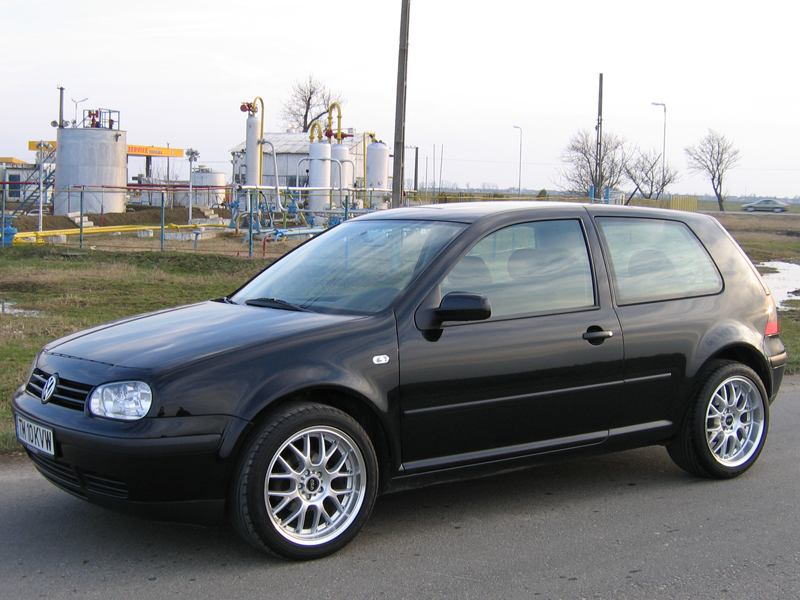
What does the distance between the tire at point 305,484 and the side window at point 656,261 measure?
6.14ft

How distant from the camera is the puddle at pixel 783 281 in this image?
17.0 metres

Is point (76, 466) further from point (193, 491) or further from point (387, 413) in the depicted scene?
point (387, 413)

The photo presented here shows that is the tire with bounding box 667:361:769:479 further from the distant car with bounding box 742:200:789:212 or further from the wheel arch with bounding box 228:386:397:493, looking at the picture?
the distant car with bounding box 742:200:789:212

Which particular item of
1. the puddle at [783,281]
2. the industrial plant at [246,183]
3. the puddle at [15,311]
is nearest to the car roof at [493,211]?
the puddle at [15,311]

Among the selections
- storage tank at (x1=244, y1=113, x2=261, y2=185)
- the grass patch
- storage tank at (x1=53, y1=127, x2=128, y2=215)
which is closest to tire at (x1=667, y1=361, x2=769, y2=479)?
the grass patch

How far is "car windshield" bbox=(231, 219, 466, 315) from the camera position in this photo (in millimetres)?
4328

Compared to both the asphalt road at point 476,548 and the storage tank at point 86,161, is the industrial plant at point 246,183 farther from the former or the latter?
the asphalt road at point 476,548

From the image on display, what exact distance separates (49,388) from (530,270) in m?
2.52

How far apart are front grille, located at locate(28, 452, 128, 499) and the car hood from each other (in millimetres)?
482

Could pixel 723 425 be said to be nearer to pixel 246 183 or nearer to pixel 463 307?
pixel 463 307

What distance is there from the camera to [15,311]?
11.8 m

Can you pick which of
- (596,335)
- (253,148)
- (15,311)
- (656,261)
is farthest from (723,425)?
(253,148)

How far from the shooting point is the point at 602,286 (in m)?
4.75

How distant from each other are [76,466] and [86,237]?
84.3 ft
